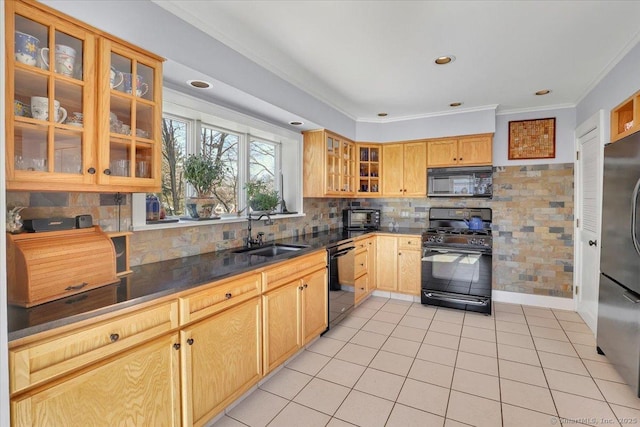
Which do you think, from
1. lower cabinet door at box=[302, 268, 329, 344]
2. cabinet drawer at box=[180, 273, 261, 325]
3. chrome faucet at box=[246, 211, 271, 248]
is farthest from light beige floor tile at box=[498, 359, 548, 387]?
chrome faucet at box=[246, 211, 271, 248]

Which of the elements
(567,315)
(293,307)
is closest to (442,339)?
(293,307)

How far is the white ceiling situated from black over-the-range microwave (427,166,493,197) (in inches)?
37.7

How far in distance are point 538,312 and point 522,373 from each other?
66.0 inches

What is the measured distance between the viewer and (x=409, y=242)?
4.05 meters

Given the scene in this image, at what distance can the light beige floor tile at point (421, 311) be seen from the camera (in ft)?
11.9

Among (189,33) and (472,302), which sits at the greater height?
(189,33)

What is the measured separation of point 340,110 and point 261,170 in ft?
4.27

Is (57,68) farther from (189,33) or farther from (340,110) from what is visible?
(340,110)

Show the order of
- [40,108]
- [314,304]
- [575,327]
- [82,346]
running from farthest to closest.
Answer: [575,327] → [314,304] → [40,108] → [82,346]

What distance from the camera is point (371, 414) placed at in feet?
6.41

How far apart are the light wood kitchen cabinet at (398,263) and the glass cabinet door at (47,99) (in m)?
3.42

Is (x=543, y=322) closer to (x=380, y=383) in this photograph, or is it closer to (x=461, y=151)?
(x=461, y=151)

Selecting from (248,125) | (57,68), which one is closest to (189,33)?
(57,68)

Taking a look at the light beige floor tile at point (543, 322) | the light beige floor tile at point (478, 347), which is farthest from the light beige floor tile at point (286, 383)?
the light beige floor tile at point (543, 322)
